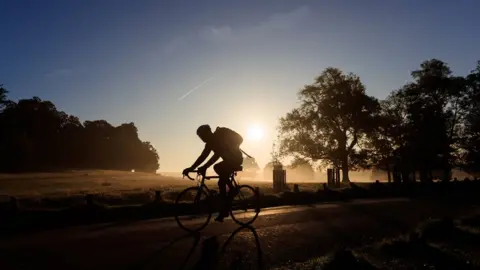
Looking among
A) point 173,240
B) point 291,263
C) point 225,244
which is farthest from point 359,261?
point 173,240

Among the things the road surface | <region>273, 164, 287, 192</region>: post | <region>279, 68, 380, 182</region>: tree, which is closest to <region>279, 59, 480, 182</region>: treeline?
<region>279, 68, 380, 182</region>: tree

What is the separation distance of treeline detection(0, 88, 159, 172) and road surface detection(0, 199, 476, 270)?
7487 centimetres

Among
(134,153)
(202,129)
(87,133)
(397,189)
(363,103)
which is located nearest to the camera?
(202,129)

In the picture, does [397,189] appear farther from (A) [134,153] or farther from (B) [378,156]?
(A) [134,153]

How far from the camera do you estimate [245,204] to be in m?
12.1

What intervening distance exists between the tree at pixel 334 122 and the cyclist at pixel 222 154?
4703cm

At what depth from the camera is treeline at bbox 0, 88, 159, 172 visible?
7838 centimetres

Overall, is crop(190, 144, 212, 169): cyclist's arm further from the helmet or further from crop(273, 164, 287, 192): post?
crop(273, 164, 287, 192): post

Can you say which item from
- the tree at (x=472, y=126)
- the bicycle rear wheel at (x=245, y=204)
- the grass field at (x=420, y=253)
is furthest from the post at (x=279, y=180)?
the tree at (x=472, y=126)

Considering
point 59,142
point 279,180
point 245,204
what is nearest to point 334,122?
point 279,180

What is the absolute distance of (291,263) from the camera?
6980 millimetres

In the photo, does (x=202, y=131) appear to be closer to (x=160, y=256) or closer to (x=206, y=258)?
(x=160, y=256)

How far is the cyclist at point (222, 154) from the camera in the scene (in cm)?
1067

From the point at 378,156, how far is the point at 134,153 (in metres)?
81.2
